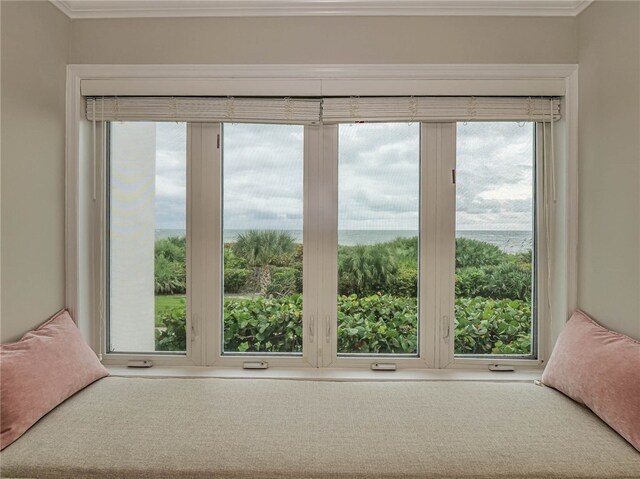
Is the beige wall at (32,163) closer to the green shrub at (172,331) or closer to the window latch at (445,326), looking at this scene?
the green shrub at (172,331)

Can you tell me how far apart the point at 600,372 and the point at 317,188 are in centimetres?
144

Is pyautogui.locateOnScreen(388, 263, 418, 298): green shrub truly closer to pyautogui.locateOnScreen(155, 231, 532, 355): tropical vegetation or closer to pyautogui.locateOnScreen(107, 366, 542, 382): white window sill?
pyautogui.locateOnScreen(155, 231, 532, 355): tropical vegetation

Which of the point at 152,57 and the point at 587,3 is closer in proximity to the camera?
the point at 587,3

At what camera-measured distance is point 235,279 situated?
2.06 metres

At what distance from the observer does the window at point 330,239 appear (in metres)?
2.01

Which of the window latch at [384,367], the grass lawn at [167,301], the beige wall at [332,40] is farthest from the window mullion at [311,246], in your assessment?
the grass lawn at [167,301]

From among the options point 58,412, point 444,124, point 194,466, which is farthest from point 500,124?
point 58,412

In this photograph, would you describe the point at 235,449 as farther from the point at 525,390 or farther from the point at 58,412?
the point at 525,390

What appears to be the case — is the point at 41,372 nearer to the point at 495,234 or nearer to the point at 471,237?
the point at 471,237

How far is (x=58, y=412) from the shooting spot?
148cm

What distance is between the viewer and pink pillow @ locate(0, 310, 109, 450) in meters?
1.34

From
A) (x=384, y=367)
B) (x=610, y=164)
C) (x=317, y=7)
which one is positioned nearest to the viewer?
(x=610, y=164)

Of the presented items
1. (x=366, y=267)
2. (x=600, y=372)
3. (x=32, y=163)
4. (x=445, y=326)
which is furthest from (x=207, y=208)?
(x=600, y=372)

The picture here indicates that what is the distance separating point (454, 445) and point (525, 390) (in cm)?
61
